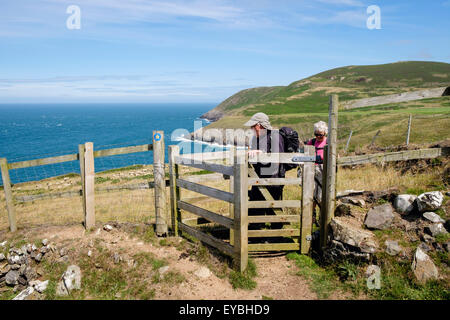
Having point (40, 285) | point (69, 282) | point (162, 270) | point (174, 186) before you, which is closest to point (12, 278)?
point (40, 285)

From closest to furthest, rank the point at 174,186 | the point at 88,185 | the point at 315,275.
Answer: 1. the point at 315,275
2. the point at 174,186
3. the point at 88,185

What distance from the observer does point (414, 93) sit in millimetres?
5402

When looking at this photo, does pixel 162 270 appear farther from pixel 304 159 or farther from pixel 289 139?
pixel 289 139

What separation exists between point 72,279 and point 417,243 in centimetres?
629

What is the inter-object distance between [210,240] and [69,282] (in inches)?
109

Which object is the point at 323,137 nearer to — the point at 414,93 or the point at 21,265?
the point at 414,93

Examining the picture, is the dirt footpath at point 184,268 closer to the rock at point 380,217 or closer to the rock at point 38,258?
the rock at point 38,258

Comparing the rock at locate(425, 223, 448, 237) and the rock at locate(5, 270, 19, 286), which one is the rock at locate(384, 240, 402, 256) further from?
the rock at locate(5, 270, 19, 286)

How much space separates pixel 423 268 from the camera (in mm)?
4898

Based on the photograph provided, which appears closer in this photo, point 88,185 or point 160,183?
point 160,183

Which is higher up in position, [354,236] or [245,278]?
[354,236]

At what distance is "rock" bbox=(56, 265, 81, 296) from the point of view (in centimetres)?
591

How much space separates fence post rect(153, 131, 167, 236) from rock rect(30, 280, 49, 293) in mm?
2356
